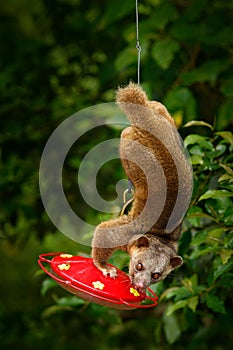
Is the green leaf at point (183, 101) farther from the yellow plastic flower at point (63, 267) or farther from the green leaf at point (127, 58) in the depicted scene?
the yellow plastic flower at point (63, 267)

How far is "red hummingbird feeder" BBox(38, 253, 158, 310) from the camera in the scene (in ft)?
5.94

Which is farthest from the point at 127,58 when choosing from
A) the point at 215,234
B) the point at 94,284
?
the point at 94,284

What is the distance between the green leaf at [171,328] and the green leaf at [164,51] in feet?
4.22

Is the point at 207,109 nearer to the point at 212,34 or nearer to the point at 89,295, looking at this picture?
the point at 212,34

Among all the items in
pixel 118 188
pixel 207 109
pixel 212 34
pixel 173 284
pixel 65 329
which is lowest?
pixel 65 329

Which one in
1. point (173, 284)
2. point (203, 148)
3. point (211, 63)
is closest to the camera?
point (203, 148)

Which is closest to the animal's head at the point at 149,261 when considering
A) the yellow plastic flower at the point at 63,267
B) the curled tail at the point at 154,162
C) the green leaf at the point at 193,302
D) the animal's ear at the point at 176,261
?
the animal's ear at the point at 176,261

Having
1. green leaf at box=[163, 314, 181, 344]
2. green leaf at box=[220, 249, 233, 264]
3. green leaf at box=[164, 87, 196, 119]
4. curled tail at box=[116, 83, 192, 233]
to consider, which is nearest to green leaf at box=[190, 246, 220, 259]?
green leaf at box=[220, 249, 233, 264]

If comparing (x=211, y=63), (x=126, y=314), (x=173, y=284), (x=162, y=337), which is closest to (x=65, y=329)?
(x=126, y=314)

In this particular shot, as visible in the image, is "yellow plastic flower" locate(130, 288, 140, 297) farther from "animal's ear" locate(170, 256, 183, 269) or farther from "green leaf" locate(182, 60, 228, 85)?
"green leaf" locate(182, 60, 228, 85)

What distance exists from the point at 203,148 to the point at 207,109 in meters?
1.27

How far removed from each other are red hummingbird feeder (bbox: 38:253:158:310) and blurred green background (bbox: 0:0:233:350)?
0.62m

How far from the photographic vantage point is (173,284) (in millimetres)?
2648

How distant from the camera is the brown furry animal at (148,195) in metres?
1.99
